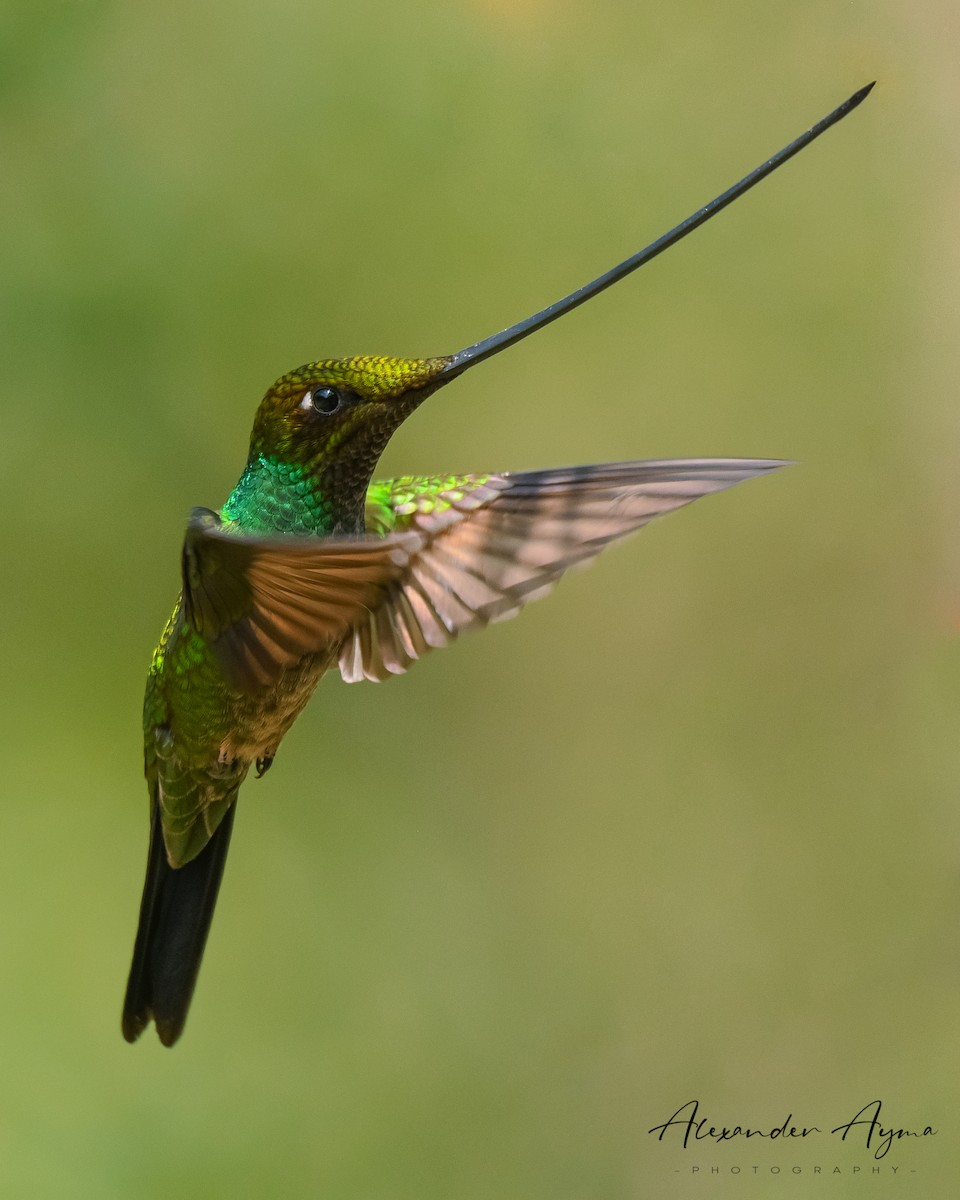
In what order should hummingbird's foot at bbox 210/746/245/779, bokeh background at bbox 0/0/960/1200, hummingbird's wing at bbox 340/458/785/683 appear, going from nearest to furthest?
hummingbird's wing at bbox 340/458/785/683
hummingbird's foot at bbox 210/746/245/779
bokeh background at bbox 0/0/960/1200

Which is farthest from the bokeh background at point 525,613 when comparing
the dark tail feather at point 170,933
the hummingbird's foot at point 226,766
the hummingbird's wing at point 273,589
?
the hummingbird's wing at point 273,589

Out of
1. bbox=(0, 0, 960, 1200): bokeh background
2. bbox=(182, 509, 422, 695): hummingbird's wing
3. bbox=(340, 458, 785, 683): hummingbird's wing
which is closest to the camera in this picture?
bbox=(182, 509, 422, 695): hummingbird's wing

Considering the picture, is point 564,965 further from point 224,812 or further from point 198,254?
point 198,254

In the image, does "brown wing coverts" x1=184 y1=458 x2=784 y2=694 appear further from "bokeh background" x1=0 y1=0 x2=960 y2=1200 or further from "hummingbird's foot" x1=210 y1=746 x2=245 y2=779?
"bokeh background" x1=0 y1=0 x2=960 y2=1200

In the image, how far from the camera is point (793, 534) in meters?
1.66

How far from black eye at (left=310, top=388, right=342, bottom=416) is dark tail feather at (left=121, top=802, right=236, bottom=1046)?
0.35m

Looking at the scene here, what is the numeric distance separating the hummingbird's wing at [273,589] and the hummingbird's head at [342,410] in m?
0.12

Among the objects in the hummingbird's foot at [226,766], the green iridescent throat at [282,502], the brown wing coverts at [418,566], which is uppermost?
the green iridescent throat at [282,502]

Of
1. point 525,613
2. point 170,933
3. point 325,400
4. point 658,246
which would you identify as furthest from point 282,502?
point 525,613

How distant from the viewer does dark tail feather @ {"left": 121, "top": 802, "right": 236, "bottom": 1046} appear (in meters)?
0.98

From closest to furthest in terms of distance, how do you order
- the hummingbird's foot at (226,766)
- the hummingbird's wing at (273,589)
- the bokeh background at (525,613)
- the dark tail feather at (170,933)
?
the hummingbird's wing at (273,589) → the hummingbird's foot at (226,766) → the dark tail feather at (170,933) → the bokeh background at (525,613)

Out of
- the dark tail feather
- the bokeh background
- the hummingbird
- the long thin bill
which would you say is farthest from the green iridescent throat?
the bokeh background

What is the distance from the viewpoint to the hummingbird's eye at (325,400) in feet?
2.49

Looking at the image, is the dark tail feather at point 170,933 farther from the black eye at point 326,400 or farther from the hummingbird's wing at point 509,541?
the black eye at point 326,400
